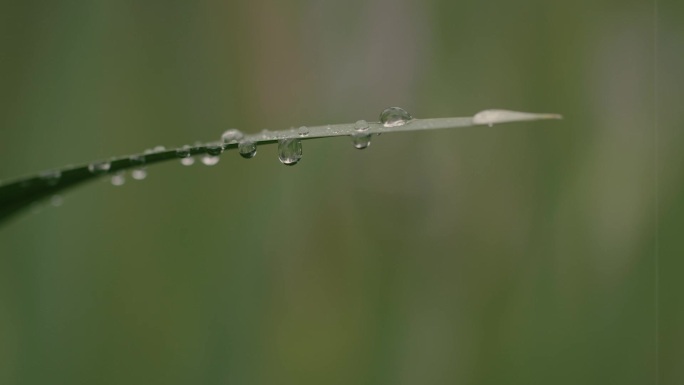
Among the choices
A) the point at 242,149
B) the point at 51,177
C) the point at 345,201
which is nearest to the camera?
the point at 51,177

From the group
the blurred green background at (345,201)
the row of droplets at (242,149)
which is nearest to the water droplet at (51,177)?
the row of droplets at (242,149)

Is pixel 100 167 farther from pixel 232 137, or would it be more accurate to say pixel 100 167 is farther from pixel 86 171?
pixel 232 137

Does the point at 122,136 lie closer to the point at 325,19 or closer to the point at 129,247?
the point at 129,247

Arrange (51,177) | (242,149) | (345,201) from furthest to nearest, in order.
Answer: (345,201)
(242,149)
(51,177)

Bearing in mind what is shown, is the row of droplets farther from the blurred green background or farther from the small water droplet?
the blurred green background

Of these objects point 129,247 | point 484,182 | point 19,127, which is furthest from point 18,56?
point 484,182

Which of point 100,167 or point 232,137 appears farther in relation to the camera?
point 232,137

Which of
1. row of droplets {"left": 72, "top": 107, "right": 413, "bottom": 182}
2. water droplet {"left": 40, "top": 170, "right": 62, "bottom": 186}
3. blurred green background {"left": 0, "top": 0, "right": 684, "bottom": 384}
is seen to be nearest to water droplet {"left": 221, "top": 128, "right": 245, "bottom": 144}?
row of droplets {"left": 72, "top": 107, "right": 413, "bottom": 182}

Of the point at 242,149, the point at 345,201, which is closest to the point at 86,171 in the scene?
the point at 242,149
